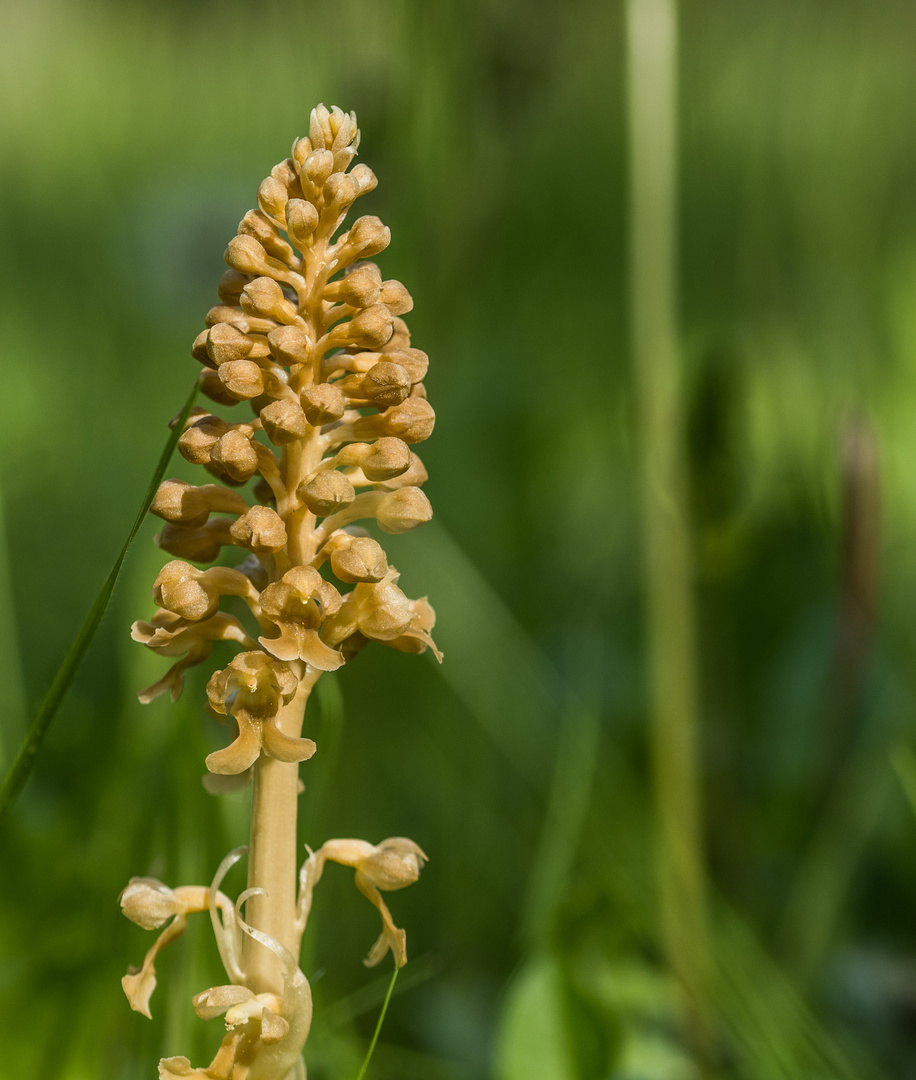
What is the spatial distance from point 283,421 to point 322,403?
3 centimetres

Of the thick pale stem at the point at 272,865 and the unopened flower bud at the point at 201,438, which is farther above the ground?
the unopened flower bud at the point at 201,438

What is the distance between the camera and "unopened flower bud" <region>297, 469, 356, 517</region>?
2.04 feet

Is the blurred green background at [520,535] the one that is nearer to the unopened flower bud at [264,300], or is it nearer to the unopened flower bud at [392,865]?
the unopened flower bud at [392,865]

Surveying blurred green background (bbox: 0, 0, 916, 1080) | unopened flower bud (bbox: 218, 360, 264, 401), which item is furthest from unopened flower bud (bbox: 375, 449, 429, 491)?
blurred green background (bbox: 0, 0, 916, 1080)

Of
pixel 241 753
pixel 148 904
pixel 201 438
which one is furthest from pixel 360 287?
pixel 148 904

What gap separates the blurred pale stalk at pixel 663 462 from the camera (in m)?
1.24

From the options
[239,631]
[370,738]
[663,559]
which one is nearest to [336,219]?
[239,631]

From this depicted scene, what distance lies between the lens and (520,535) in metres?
2.22

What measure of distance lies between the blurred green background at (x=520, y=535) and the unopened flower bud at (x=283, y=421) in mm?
291

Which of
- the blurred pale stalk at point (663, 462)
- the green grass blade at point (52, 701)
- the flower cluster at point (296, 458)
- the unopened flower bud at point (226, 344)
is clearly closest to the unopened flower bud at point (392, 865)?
the flower cluster at point (296, 458)

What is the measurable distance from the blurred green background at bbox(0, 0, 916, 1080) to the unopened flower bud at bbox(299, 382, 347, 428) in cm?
30

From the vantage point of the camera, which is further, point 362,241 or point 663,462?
point 663,462

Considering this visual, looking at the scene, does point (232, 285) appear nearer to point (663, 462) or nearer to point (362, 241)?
point (362, 241)

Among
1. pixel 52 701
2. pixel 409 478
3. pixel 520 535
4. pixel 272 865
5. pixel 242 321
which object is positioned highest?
pixel 242 321
